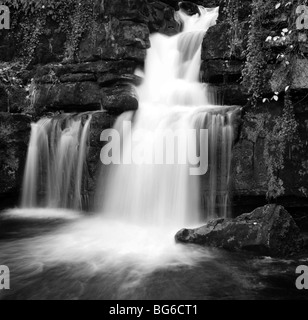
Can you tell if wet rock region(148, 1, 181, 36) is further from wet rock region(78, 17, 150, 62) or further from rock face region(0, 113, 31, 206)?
rock face region(0, 113, 31, 206)

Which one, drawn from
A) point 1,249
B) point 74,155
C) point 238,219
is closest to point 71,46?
point 74,155

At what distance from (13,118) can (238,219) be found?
22.6ft

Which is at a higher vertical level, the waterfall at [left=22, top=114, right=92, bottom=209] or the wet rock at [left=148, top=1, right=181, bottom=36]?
the wet rock at [left=148, top=1, right=181, bottom=36]

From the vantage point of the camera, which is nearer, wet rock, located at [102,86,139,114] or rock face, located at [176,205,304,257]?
rock face, located at [176,205,304,257]

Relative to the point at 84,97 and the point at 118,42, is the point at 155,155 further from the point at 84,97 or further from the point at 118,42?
the point at 118,42

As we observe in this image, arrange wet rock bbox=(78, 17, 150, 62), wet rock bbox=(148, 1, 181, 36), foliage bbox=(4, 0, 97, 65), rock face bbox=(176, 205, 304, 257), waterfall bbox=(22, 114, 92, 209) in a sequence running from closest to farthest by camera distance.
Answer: rock face bbox=(176, 205, 304, 257) → waterfall bbox=(22, 114, 92, 209) → wet rock bbox=(78, 17, 150, 62) → foliage bbox=(4, 0, 97, 65) → wet rock bbox=(148, 1, 181, 36)

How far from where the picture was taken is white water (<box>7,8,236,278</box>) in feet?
18.6

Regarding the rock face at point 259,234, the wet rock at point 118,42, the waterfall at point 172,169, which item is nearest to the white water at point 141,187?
the waterfall at point 172,169

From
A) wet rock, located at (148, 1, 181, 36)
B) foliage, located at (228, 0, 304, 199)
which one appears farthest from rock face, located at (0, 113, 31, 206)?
foliage, located at (228, 0, 304, 199)

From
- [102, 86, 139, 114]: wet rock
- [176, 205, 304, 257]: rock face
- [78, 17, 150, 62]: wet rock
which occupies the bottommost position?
[176, 205, 304, 257]: rock face

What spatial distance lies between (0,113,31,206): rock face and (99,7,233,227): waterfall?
2.74 metres

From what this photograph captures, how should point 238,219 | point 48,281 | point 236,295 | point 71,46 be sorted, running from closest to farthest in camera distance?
point 236,295, point 48,281, point 238,219, point 71,46

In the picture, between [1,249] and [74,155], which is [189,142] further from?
[1,249]

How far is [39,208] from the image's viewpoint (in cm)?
905
